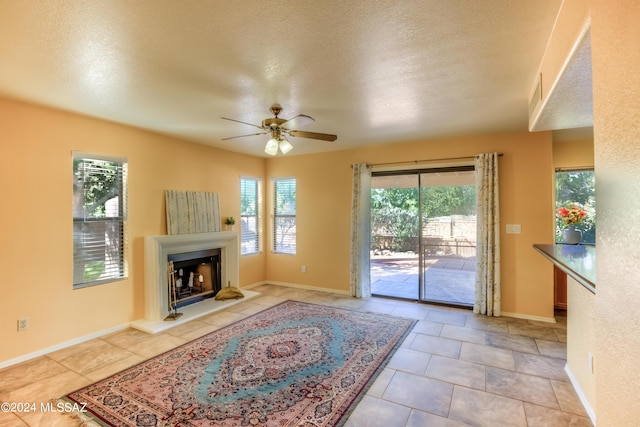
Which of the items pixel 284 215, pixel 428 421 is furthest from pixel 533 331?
pixel 284 215

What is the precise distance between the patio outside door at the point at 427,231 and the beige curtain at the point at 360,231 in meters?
0.28

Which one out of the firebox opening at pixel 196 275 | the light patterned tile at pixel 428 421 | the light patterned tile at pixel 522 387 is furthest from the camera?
the firebox opening at pixel 196 275

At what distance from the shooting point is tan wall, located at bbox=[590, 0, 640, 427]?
0.80 meters

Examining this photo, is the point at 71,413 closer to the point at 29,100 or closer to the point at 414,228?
the point at 29,100

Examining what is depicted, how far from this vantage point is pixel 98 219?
3699 millimetres

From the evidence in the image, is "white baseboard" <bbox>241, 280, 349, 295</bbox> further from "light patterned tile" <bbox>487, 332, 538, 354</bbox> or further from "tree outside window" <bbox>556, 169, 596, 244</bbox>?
"tree outside window" <bbox>556, 169, 596, 244</bbox>

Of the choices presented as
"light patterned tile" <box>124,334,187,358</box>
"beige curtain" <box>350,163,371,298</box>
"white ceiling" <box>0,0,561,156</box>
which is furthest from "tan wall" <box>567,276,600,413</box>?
"light patterned tile" <box>124,334,187,358</box>

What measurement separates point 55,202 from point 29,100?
1063 mm

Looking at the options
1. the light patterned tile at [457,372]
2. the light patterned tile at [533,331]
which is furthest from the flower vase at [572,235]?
the light patterned tile at [457,372]

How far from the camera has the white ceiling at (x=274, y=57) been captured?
1.72 m

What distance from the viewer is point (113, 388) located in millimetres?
2543

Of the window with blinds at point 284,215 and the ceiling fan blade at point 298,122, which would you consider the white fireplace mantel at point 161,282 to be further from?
the ceiling fan blade at point 298,122

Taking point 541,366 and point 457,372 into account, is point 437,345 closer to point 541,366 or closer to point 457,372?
A: point 457,372

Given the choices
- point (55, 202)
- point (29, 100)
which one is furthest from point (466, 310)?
point (29, 100)
